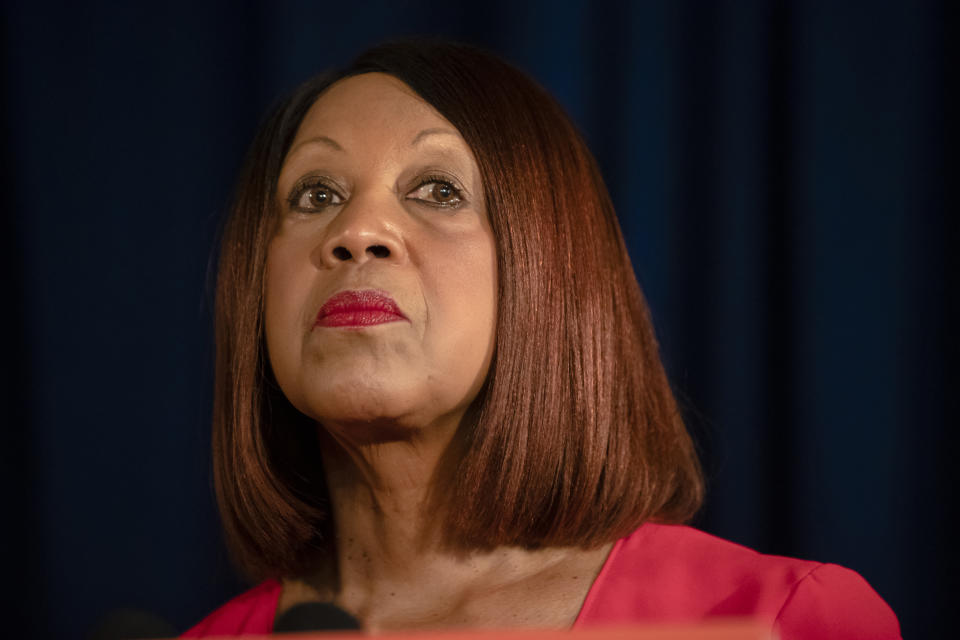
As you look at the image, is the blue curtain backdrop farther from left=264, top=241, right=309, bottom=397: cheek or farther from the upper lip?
the upper lip

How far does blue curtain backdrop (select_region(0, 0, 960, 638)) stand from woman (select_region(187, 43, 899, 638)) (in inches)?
11.5

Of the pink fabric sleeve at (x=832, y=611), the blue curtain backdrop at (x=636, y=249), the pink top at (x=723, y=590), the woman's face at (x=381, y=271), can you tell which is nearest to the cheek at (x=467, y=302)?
the woman's face at (x=381, y=271)

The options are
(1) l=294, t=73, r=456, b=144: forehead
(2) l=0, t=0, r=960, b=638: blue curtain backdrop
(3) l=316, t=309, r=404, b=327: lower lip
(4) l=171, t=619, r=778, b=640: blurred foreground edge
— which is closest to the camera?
(4) l=171, t=619, r=778, b=640: blurred foreground edge

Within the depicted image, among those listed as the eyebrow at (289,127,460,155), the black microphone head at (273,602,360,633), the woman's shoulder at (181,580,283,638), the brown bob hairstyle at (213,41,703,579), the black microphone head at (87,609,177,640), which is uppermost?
the eyebrow at (289,127,460,155)

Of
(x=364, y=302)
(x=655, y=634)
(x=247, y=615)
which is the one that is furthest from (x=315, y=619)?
(x=655, y=634)

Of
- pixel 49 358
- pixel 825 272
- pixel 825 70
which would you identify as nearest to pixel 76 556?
pixel 49 358

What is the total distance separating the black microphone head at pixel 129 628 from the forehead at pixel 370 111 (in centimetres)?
54

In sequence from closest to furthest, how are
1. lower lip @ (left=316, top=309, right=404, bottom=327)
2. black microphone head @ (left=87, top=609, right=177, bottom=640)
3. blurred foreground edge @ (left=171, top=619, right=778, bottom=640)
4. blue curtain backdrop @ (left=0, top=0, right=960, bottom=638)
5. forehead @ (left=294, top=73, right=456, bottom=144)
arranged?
blurred foreground edge @ (left=171, top=619, right=778, bottom=640)
black microphone head @ (left=87, top=609, right=177, bottom=640)
lower lip @ (left=316, top=309, right=404, bottom=327)
forehead @ (left=294, top=73, right=456, bottom=144)
blue curtain backdrop @ (left=0, top=0, right=960, bottom=638)

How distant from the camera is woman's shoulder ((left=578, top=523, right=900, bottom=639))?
83 centimetres

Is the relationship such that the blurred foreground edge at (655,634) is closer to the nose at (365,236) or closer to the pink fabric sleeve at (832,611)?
the pink fabric sleeve at (832,611)

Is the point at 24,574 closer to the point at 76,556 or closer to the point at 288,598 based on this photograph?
the point at 76,556

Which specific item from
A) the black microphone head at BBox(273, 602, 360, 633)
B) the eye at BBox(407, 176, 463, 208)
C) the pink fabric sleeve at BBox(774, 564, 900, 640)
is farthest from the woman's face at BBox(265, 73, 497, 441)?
A: the pink fabric sleeve at BBox(774, 564, 900, 640)

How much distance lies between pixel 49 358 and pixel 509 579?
0.95m

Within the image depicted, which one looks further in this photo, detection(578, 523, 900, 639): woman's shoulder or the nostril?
the nostril
